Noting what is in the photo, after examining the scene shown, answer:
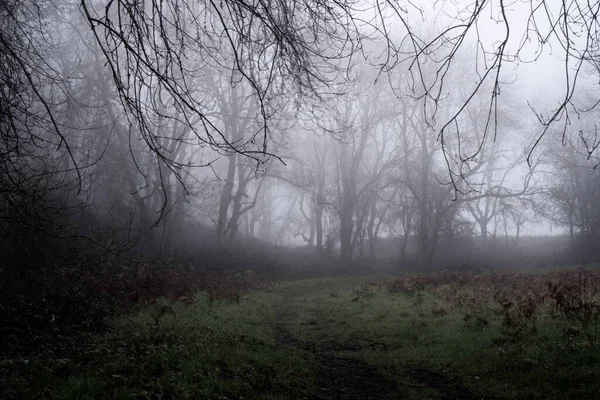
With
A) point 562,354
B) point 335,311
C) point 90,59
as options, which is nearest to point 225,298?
point 335,311

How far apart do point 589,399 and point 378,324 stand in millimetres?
5948

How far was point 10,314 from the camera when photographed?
730 centimetres

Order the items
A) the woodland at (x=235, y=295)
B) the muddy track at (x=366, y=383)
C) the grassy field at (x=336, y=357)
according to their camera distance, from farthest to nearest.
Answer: the muddy track at (x=366, y=383) → the grassy field at (x=336, y=357) → the woodland at (x=235, y=295)

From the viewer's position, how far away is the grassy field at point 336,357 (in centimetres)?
513

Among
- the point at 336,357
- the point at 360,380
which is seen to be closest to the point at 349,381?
the point at 360,380

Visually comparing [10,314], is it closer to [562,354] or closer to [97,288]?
[97,288]

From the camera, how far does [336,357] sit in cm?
799

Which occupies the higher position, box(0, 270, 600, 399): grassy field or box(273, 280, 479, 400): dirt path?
box(0, 270, 600, 399): grassy field

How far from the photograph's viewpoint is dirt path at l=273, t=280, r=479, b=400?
584cm

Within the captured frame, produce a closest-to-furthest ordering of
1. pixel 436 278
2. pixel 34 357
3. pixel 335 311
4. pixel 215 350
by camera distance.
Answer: pixel 34 357 → pixel 215 350 → pixel 335 311 → pixel 436 278

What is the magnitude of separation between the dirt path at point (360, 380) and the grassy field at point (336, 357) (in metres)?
0.02

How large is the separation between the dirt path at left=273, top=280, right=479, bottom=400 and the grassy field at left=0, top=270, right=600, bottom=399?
0.7 inches

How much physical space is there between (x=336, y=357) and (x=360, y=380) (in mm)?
1446

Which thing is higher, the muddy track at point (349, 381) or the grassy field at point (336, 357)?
the grassy field at point (336, 357)
